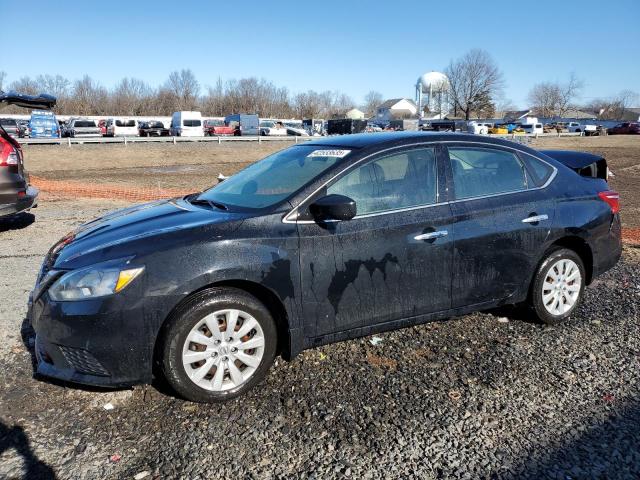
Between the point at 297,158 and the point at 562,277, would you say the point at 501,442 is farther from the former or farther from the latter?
the point at 297,158

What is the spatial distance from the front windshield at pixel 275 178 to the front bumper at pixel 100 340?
1116 millimetres

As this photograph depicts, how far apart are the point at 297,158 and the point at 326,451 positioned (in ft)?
7.65

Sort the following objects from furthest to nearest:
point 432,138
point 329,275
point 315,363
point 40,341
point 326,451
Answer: point 432,138 < point 315,363 < point 329,275 < point 40,341 < point 326,451

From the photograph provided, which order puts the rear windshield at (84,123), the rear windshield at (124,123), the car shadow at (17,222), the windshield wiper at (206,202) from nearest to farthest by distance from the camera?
the windshield wiper at (206,202) < the car shadow at (17,222) < the rear windshield at (84,123) < the rear windshield at (124,123)

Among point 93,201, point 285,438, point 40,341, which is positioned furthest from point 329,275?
point 93,201

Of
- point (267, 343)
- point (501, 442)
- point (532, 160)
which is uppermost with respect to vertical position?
point (532, 160)

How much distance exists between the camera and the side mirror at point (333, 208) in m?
3.35

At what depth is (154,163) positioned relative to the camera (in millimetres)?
28031

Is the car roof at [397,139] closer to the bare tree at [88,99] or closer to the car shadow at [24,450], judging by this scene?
the car shadow at [24,450]

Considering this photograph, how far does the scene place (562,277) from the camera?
447 cm

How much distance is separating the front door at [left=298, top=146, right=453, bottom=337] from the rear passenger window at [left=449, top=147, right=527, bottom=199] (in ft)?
0.59

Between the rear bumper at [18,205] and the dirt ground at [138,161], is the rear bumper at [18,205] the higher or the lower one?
the lower one

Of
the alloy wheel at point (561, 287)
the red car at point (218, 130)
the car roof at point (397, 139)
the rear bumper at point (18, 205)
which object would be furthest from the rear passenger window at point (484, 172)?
the red car at point (218, 130)

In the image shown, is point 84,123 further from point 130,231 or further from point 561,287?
point 561,287
